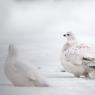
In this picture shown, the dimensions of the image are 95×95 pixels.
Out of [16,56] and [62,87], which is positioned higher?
[16,56]

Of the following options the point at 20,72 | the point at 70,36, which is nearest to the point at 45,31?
the point at 70,36

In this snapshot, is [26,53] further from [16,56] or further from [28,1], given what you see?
[28,1]

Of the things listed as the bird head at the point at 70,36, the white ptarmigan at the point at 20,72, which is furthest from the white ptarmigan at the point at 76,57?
the white ptarmigan at the point at 20,72

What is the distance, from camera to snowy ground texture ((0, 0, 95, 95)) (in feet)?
6.38

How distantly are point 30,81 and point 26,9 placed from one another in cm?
42

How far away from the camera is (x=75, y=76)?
6.39 ft

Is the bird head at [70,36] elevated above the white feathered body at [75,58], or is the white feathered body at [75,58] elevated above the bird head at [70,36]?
the bird head at [70,36]

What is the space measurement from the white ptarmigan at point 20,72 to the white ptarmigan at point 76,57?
6.5 inches

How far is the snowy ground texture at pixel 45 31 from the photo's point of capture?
6.38 feet

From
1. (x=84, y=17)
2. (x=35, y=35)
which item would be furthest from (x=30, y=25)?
(x=84, y=17)

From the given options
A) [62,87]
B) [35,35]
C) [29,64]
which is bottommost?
[62,87]

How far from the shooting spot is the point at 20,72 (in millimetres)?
1957

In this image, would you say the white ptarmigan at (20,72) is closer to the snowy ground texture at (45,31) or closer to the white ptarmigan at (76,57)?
the snowy ground texture at (45,31)

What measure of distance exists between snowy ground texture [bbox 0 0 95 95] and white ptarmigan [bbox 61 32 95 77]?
0.03m
